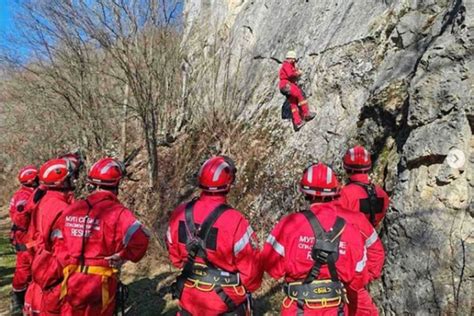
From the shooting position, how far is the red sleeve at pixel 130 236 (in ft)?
14.3

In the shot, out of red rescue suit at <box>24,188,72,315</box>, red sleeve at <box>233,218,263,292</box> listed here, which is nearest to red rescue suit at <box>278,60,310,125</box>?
red rescue suit at <box>24,188,72,315</box>

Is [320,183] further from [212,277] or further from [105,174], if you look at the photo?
[105,174]

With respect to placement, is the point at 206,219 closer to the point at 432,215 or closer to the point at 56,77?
the point at 432,215

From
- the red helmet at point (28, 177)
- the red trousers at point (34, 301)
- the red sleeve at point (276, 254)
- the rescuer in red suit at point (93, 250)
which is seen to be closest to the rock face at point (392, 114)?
the red sleeve at point (276, 254)

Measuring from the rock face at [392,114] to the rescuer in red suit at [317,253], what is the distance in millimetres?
1758

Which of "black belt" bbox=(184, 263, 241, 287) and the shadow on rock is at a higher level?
"black belt" bbox=(184, 263, 241, 287)

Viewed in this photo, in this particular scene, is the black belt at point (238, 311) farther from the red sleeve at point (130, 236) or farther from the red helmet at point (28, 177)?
the red helmet at point (28, 177)

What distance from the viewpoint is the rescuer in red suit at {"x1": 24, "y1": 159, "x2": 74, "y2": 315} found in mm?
4582

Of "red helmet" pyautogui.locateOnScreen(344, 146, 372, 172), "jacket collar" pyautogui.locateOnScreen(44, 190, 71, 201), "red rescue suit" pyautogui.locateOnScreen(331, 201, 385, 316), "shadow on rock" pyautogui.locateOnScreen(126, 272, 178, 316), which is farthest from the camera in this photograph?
"shadow on rock" pyautogui.locateOnScreen(126, 272, 178, 316)

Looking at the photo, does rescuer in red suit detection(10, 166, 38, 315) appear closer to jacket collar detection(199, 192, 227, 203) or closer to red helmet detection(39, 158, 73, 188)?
red helmet detection(39, 158, 73, 188)

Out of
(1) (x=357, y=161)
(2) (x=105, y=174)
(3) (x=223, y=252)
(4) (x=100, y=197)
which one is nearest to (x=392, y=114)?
(1) (x=357, y=161)

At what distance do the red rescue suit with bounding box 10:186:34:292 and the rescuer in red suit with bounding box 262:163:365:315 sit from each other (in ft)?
14.0

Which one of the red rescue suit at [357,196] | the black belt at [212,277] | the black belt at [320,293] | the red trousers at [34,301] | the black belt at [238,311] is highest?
the red rescue suit at [357,196]

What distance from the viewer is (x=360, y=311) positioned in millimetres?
4465
